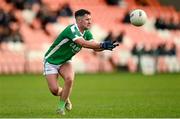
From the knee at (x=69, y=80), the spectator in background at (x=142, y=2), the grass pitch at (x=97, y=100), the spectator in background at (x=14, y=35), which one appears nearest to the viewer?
the grass pitch at (x=97, y=100)

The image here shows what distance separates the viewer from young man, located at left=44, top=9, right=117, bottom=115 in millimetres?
15734

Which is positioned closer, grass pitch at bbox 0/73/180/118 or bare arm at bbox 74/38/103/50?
bare arm at bbox 74/38/103/50

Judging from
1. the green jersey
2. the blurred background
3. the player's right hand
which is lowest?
the blurred background

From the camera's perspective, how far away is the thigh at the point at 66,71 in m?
16.1

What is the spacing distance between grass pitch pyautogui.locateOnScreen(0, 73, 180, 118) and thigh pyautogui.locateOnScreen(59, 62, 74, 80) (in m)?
0.81

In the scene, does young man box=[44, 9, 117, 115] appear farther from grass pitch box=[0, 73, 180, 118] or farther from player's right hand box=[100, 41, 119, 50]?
player's right hand box=[100, 41, 119, 50]

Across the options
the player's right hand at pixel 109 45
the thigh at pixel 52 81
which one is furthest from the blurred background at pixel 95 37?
the player's right hand at pixel 109 45

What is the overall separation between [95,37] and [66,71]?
93.0 feet

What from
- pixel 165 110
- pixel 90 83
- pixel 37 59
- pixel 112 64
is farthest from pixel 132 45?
pixel 165 110

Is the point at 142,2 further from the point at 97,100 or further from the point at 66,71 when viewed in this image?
the point at 66,71

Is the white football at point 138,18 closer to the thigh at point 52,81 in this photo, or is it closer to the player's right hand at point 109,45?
the player's right hand at point 109,45

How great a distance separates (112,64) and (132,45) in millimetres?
3068

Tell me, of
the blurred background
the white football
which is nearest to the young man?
the white football

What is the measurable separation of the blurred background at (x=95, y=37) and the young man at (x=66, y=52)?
→ 24085 mm
